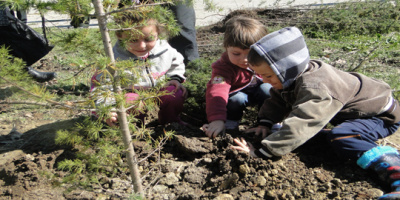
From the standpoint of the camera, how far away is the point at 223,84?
10.1 feet

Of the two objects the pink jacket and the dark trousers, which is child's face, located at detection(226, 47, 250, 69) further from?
the dark trousers

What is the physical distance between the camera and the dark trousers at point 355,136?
7.66 feet

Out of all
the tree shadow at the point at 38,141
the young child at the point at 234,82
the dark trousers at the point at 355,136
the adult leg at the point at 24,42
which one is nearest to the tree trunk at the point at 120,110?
the young child at the point at 234,82

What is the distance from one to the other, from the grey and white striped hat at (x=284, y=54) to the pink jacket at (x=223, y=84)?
692 mm

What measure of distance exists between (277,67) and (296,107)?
312 mm

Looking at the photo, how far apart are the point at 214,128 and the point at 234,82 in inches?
24.7

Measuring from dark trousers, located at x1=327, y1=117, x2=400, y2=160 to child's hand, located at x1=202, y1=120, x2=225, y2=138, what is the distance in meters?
0.86

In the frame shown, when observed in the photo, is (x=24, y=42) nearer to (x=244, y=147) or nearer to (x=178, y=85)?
(x=178, y=85)

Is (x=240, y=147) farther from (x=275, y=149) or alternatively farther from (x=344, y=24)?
(x=344, y=24)

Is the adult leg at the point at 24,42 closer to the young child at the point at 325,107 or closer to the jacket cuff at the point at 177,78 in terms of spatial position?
the jacket cuff at the point at 177,78

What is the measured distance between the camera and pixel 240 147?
2494 mm

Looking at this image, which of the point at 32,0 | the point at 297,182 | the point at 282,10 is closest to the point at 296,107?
the point at 297,182

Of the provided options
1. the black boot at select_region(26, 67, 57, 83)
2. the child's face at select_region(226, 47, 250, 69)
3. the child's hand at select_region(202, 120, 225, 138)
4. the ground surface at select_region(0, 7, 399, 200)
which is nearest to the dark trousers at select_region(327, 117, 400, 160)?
the ground surface at select_region(0, 7, 399, 200)

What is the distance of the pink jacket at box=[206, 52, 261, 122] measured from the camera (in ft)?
9.65
